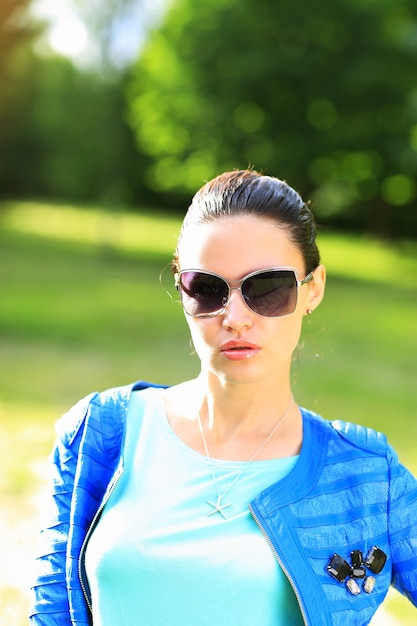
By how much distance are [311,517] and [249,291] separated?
1.57 feet

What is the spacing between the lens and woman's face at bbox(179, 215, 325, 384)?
5.76ft

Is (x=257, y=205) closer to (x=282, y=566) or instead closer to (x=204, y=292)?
(x=204, y=292)

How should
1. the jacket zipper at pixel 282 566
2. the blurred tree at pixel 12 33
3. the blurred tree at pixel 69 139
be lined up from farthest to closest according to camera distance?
the blurred tree at pixel 69 139, the blurred tree at pixel 12 33, the jacket zipper at pixel 282 566

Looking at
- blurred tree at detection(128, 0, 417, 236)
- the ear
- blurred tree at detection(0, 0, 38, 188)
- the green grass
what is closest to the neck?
the ear

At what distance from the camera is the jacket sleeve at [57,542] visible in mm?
→ 1777

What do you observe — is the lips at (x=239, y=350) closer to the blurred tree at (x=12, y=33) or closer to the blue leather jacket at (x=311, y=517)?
the blue leather jacket at (x=311, y=517)

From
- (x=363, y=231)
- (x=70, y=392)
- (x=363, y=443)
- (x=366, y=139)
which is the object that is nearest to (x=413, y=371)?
(x=70, y=392)

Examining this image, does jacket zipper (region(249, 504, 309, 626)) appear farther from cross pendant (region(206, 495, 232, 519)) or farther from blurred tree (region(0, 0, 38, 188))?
blurred tree (region(0, 0, 38, 188))

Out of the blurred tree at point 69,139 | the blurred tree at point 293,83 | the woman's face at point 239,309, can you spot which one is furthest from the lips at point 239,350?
the blurred tree at point 69,139

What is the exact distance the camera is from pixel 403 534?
1.70m

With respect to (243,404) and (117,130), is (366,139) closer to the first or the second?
(117,130)

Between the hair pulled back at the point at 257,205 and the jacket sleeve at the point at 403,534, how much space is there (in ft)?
1.75

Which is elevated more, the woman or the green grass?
the green grass

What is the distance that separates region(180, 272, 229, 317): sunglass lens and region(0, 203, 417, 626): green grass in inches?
20.2
